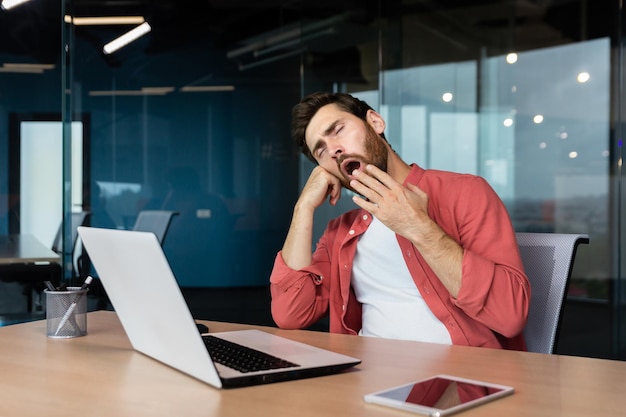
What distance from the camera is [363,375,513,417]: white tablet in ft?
3.35

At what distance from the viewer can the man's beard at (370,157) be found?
2.01m

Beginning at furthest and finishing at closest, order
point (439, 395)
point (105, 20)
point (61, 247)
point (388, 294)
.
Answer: point (105, 20), point (61, 247), point (388, 294), point (439, 395)

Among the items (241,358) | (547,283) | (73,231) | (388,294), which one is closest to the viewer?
(241,358)

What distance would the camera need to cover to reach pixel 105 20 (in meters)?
4.78

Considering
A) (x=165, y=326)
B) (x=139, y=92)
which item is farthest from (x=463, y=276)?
(x=139, y=92)

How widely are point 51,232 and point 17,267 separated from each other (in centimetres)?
28

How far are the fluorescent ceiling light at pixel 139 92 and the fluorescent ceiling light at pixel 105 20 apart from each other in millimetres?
443

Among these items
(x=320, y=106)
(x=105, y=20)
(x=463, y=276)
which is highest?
(x=105, y=20)

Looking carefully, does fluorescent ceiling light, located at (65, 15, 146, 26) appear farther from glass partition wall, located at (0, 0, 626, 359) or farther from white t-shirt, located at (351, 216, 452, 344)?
white t-shirt, located at (351, 216, 452, 344)

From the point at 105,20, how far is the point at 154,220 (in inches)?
52.3

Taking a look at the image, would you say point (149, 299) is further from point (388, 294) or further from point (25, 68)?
point (25, 68)

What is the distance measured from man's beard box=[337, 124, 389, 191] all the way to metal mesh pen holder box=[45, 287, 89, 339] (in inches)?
30.0

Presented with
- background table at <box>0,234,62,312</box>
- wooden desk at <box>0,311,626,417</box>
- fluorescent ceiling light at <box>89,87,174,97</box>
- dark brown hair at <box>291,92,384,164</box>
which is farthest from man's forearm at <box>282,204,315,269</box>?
fluorescent ceiling light at <box>89,87,174,97</box>

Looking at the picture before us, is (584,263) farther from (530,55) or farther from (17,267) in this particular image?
(17,267)
